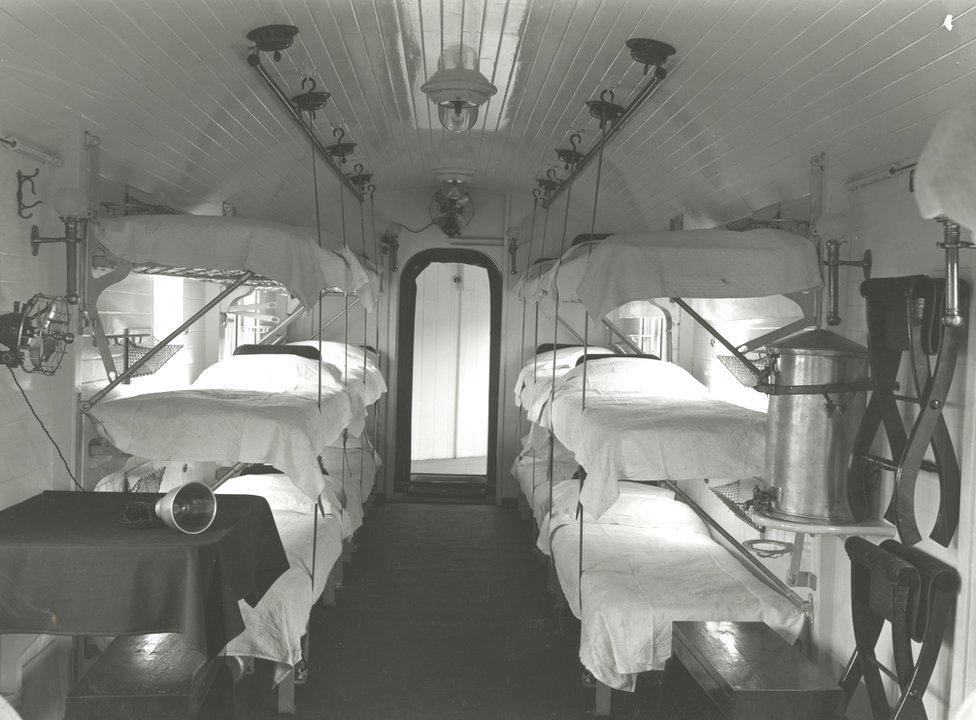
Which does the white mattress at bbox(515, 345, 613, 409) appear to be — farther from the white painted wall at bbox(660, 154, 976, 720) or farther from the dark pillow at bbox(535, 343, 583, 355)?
the white painted wall at bbox(660, 154, 976, 720)

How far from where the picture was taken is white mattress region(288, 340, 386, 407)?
538cm

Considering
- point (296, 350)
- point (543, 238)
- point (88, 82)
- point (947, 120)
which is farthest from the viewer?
point (543, 238)

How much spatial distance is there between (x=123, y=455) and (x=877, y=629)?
3.25m

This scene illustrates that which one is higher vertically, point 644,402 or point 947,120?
point 947,120

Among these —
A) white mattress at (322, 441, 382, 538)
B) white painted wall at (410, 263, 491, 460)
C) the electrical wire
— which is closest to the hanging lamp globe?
the electrical wire

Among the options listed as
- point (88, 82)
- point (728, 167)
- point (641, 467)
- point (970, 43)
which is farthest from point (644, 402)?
point (88, 82)

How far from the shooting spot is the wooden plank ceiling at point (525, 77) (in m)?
2.69

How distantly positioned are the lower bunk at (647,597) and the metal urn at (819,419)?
58 centimetres

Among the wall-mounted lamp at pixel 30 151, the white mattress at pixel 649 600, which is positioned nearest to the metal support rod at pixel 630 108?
the white mattress at pixel 649 600

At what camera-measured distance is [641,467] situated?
3.69 metres

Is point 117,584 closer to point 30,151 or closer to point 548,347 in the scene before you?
point 30,151

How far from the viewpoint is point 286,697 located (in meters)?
3.93

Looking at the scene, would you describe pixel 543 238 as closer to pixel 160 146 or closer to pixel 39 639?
pixel 160 146

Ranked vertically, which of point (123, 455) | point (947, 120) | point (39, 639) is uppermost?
point (947, 120)
